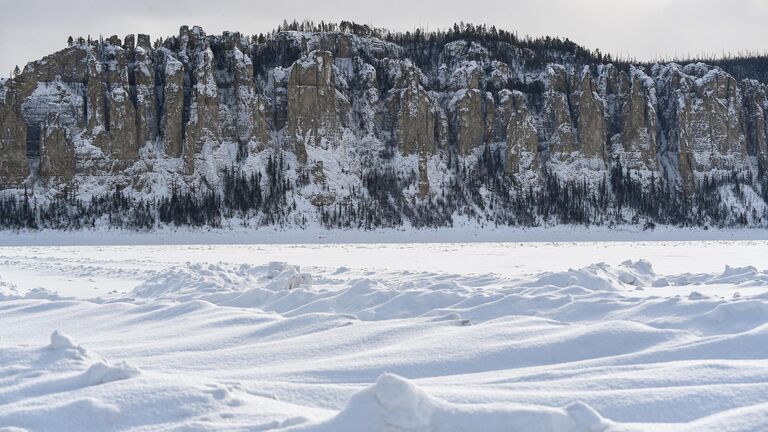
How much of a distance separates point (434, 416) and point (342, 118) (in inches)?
3411

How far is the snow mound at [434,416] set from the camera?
3371 mm

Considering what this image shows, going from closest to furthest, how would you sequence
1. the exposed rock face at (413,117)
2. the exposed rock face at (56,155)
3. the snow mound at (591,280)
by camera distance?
the snow mound at (591,280)
the exposed rock face at (56,155)
the exposed rock face at (413,117)

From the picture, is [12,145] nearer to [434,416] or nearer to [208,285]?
[208,285]

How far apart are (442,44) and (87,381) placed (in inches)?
4411

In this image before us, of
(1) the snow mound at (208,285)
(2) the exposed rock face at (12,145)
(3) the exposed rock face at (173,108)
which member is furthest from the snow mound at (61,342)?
(2) the exposed rock face at (12,145)

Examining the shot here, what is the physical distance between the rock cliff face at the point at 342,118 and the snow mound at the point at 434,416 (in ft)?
253

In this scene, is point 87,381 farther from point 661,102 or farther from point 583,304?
point 661,102

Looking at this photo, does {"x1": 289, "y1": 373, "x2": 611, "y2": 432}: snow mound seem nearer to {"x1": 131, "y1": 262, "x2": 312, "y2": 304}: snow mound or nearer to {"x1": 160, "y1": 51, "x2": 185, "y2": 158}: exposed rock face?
{"x1": 131, "y1": 262, "x2": 312, "y2": 304}: snow mound

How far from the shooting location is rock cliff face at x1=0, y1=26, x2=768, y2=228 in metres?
81.4

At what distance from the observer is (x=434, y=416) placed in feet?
11.4

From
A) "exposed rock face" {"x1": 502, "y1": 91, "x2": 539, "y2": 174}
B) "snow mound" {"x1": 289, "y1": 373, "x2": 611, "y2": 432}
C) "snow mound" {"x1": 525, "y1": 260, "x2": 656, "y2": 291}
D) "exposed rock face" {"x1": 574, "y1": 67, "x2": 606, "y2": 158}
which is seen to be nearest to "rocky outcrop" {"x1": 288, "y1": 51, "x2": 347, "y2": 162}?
"exposed rock face" {"x1": 502, "y1": 91, "x2": 539, "y2": 174}

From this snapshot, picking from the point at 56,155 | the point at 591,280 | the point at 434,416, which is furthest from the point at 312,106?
the point at 434,416

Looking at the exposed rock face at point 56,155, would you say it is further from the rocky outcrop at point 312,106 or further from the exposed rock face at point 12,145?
the rocky outcrop at point 312,106

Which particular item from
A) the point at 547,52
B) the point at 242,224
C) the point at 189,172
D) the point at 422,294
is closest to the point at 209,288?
the point at 422,294
